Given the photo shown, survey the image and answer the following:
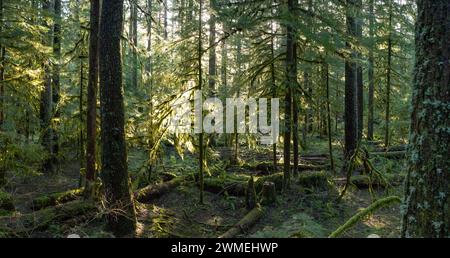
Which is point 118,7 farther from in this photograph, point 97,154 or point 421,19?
point 421,19

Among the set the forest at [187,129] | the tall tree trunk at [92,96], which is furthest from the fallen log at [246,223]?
the tall tree trunk at [92,96]

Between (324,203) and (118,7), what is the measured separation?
7864 millimetres

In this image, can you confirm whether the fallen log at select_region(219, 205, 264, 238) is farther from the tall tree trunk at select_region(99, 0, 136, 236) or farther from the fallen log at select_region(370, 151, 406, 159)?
the fallen log at select_region(370, 151, 406, 159)

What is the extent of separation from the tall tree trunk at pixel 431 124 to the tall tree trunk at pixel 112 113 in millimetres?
6127

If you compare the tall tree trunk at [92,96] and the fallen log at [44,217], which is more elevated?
the tall tree trunk at [92,96]

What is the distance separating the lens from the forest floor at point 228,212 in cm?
870

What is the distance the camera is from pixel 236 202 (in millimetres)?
A: 11852

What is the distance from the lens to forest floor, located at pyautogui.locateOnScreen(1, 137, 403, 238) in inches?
343

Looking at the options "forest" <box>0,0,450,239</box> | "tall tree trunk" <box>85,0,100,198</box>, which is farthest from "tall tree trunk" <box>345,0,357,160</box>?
"tall tree trunk" <box>85,0,100,198</box>

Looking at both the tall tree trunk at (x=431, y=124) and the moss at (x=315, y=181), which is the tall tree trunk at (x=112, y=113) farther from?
the moss at (x=315, y=181)

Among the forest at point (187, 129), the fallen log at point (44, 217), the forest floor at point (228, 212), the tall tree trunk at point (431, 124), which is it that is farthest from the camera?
the forest floor at point (228, 212)

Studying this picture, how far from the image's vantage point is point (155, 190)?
12625mm

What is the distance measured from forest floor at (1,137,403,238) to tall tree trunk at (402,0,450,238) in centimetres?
237
